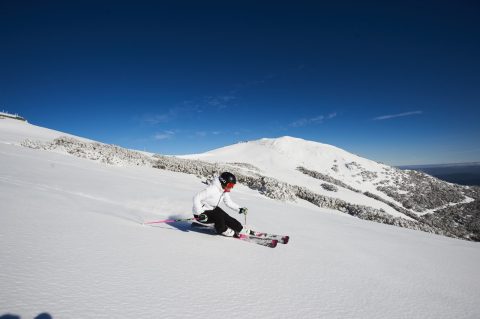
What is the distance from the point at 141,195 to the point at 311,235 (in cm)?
591

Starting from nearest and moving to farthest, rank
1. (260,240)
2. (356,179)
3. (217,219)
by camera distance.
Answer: (260,240)
(217,219)
(356,179)

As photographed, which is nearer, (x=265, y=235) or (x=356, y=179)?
(x=265, y=235)

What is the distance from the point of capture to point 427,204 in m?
38.2

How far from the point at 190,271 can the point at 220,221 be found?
225 cm

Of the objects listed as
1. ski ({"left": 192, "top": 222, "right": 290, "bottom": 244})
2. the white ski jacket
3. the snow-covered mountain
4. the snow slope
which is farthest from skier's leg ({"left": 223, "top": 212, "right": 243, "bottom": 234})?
the snow slope

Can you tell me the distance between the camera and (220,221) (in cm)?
584

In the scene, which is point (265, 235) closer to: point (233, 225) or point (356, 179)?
point (233, 225)

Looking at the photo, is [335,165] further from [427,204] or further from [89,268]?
[89,268]

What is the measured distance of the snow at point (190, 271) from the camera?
2.61m

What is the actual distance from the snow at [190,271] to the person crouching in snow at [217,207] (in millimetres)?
309

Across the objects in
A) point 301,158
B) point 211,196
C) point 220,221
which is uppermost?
point 301,158

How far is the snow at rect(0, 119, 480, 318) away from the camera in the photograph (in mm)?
2609

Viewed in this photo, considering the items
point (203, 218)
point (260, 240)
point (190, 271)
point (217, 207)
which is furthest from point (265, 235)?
point (190, 271)

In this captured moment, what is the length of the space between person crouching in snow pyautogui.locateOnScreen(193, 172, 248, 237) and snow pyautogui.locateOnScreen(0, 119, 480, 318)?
309 millimetres
